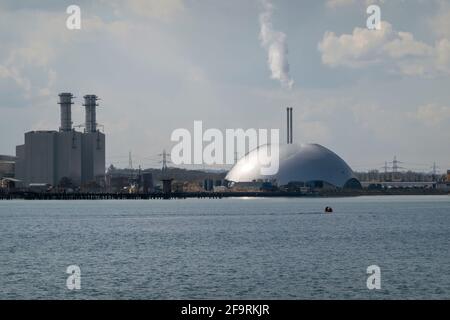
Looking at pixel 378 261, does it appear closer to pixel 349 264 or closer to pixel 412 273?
pixel 349 264

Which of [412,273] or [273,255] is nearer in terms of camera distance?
[412,273]

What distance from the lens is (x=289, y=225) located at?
315 ft

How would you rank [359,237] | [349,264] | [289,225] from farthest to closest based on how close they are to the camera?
[289,225] < [359,237] < [349,264]

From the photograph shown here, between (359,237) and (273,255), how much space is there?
65.9 feet

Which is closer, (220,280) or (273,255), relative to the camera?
(220,280)

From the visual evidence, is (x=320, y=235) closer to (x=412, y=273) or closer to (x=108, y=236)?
(x=108, y=236)

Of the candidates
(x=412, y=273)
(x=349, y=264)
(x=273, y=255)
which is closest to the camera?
(x=412, y=273)
